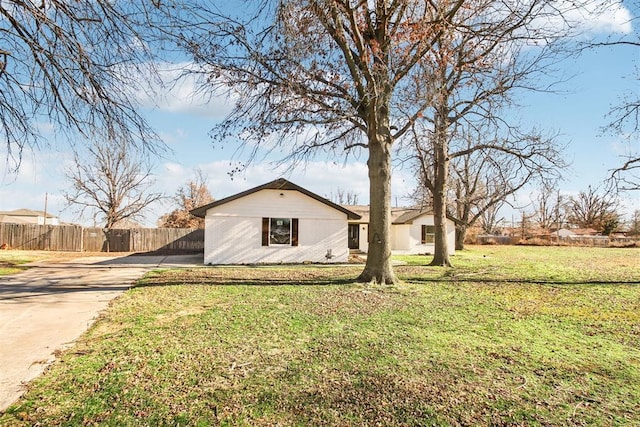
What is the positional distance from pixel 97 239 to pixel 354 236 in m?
17.6

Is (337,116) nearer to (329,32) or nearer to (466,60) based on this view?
(329,32)

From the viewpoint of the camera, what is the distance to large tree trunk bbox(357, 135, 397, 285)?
9945mm

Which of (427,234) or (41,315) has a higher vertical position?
(427,234)

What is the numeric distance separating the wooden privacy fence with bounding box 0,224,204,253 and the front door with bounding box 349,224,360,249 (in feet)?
34.4

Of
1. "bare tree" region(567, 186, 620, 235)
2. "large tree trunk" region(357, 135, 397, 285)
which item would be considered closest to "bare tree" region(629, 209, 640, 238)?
"bare tree" region(567, 186, 620, 235)

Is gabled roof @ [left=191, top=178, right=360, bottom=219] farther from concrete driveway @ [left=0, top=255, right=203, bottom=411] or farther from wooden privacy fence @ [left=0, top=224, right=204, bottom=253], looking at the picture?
wooden privacy fence @ [left=0, top=224, right=204, bottom=253]

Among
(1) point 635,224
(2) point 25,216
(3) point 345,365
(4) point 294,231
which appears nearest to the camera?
(3) point 345,365

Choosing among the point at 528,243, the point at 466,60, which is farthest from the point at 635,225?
the point at 466,60

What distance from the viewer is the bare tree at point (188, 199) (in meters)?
36.0

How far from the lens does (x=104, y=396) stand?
3268 millimetres

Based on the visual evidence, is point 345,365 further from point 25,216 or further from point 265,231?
point 25,216

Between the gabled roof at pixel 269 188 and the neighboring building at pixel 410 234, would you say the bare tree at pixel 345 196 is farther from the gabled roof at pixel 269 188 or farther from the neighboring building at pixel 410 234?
the gabled roof at pixel 269 188

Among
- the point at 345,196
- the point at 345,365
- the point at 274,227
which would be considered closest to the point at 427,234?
the point at 274,227

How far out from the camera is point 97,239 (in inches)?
985
